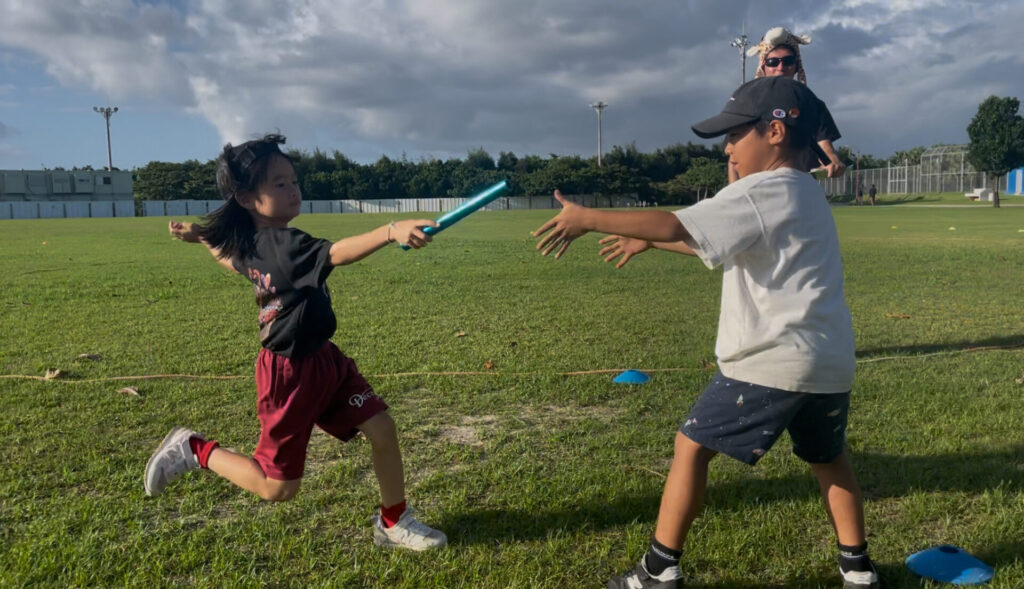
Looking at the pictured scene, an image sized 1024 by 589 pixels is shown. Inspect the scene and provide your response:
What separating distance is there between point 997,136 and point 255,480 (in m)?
66.8

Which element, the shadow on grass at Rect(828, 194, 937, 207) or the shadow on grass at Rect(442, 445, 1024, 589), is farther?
the shadow on grass at Rect(828, 194, 937, 207)

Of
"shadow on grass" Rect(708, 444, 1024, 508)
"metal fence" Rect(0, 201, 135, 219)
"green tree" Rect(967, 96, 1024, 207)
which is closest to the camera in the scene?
"shadow on grass" Rect(708, 444, 1024, 508)

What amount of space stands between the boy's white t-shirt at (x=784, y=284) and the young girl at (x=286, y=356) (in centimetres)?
139

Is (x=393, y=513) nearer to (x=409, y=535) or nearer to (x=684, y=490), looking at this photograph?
(x=409, y=535)

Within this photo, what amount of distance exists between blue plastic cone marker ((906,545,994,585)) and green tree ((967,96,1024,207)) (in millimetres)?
63647

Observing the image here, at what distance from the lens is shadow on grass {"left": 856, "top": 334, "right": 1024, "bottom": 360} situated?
20.4ft

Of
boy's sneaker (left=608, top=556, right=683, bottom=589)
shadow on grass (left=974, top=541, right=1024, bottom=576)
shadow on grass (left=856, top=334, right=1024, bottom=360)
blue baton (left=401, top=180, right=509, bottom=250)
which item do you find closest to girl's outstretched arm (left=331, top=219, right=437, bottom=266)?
blue baton (left=401, top=180, right=509, bottom=250)

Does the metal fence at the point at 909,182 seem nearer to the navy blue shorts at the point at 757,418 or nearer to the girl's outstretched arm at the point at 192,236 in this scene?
the girl's outstretched arm at the point at 192,236

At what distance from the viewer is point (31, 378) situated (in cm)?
545

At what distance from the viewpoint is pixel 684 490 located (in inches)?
101

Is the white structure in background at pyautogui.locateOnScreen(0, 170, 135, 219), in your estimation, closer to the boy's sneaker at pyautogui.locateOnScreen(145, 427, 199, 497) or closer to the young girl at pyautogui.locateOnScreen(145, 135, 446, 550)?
the boy's sneaker at pyautogui.locateOnScreen(145, 427, 199, 497)

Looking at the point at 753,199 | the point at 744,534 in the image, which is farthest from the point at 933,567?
the point at 753,199

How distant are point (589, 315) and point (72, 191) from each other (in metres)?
81.2

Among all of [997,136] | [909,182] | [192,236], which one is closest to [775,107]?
[192,236]
